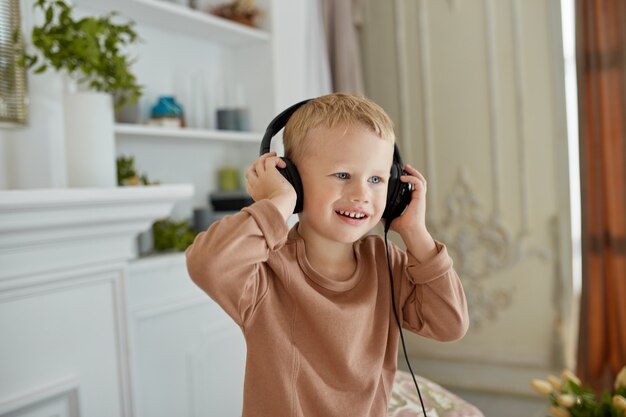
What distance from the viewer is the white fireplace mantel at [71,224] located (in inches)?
45.2

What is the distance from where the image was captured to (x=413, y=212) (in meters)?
1.00

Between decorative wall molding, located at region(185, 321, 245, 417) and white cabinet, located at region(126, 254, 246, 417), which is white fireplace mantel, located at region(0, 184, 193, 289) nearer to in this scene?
white cabinet, located at region(126, 254, 246, 417)

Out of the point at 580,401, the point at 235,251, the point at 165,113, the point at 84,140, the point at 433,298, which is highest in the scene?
the point at 165,113

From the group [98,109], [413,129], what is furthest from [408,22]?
[98,109]

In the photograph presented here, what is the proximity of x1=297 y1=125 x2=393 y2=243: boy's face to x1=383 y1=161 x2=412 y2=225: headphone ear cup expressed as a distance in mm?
25

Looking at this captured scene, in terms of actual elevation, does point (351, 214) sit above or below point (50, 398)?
above

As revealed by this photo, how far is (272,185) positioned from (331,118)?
137 mm

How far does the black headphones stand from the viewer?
0.95 metres

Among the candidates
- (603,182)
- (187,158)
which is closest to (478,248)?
(603,182)

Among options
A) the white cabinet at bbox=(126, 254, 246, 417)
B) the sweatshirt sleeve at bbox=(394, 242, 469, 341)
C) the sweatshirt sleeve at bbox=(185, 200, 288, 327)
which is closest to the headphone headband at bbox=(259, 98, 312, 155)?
the sweatshirt sleeve at bbox=(185, 200, 288, 327)

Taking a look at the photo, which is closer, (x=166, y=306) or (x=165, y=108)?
(x=166, y=306)

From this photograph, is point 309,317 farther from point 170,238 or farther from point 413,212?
point 170,238

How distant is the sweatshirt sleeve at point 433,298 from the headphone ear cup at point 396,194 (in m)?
0.07

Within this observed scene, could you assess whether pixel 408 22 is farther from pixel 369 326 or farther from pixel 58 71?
pixel 369 326
